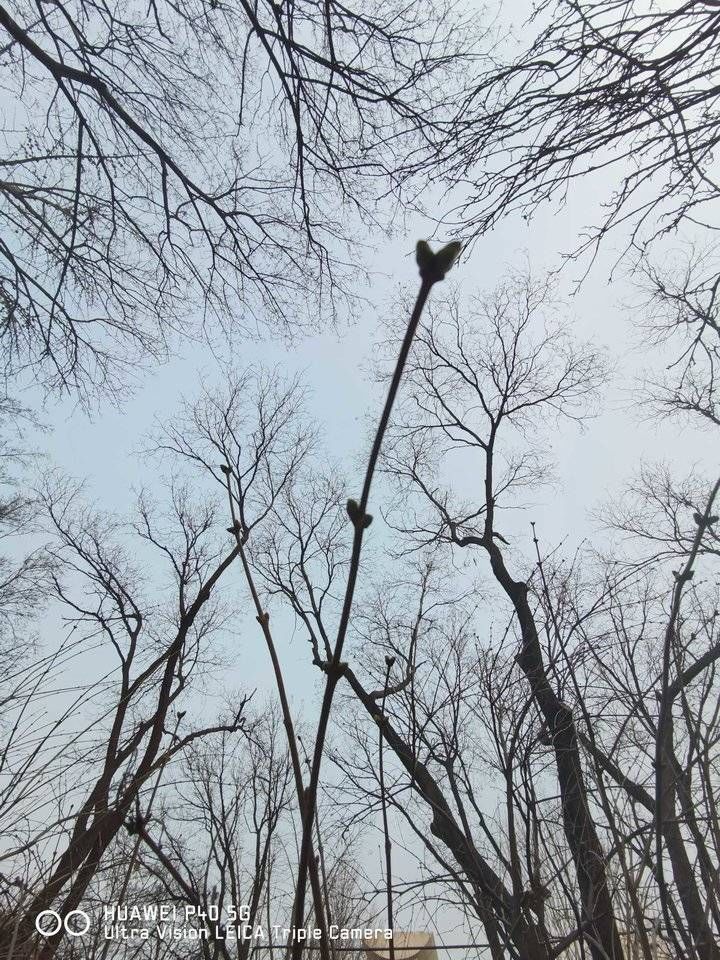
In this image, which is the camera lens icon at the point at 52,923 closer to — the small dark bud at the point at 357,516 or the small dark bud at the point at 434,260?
the small dark bud at the point at 357,516

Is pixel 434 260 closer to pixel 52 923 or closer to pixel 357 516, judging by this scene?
pixel 357 516

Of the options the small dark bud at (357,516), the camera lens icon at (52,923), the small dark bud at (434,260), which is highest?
the small dark bud at (434,260)

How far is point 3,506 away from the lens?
25.6 ft

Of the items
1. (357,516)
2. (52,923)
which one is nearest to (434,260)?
(357,516)

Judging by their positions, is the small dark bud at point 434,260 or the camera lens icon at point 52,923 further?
the camera lens icon at point 52,923

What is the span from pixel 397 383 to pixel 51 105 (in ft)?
16.2

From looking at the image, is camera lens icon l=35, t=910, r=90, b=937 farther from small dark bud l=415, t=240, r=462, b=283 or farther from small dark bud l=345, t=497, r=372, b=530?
small dark bud l=415, t=240, r=462, b=283

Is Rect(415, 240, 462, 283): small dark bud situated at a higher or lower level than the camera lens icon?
higher

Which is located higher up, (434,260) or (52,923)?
(434,260)

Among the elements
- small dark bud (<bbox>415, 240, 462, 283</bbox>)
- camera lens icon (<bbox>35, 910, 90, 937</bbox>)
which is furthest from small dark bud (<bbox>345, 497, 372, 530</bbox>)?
camera lens icon (<bbox>35, 910, 90, 937</bbox>)

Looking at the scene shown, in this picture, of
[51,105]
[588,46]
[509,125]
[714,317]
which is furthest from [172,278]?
[714,317]

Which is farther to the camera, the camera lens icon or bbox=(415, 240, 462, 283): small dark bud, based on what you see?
the camera lens icon

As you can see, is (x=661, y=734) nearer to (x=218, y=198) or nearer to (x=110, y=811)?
(x=110, y=811)


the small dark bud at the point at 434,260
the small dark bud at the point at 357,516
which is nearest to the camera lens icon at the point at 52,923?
the small dark bud at the point at 357,516
